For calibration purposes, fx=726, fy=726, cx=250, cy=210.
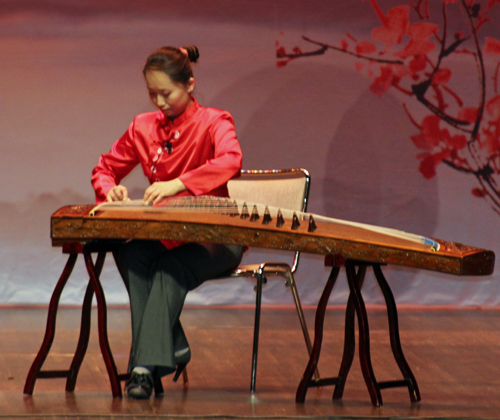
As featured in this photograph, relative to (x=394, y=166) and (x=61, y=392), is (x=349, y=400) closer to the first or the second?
(x=61, y=392)

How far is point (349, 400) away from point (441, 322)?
171 centimetres

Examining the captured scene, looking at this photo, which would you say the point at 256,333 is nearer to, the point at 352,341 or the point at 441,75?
the point at 352,341

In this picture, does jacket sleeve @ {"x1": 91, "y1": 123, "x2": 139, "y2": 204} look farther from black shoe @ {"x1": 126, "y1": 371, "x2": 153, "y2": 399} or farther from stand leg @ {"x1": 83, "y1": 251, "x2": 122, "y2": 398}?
black shoe @ {"x1": 126, "y1": 371, "x2": 153, "y2": 399}

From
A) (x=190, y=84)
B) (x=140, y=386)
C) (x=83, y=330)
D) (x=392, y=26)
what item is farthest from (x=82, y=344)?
(x=392, y=26)

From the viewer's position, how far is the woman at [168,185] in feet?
6.26

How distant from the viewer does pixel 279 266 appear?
236cm

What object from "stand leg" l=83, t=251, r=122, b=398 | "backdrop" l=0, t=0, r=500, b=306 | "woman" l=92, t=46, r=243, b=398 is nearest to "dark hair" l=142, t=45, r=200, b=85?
"woman" l=92, t=46, r=243, b=398

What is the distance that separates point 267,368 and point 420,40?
232cm

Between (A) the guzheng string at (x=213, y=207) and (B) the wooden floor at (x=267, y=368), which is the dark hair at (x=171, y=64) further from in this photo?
(B) the wooden floor at (x=267, y=368)

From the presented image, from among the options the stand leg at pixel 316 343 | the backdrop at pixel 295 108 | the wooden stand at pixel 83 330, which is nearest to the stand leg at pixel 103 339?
the wooden stand at pixel 83 330

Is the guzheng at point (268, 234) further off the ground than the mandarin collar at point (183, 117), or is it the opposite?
the mandarin collar at point (183, 117)

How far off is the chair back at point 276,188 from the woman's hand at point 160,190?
565mm

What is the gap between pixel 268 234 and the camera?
5.94ft

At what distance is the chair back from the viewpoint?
102 inches
